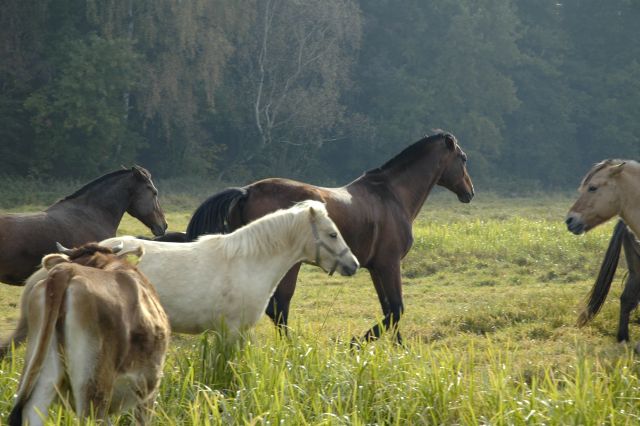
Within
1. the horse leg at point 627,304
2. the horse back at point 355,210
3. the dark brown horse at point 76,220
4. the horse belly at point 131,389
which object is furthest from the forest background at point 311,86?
the horse belly at point 131,389

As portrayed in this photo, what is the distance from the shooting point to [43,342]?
3631mm

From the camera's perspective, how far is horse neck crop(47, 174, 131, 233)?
8555 mm

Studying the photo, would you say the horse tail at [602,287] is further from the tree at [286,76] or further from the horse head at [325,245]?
the tree at [286,76]

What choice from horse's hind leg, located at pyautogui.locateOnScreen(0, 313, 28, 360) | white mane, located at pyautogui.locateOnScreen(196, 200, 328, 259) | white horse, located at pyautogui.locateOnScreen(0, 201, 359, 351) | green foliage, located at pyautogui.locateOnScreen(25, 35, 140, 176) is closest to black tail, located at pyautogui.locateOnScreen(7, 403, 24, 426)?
horse's hind leg, located at pyautogui.locateOnScreen(0, 313, 28, 360)

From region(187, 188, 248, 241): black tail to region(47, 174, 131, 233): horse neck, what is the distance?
1.67 m

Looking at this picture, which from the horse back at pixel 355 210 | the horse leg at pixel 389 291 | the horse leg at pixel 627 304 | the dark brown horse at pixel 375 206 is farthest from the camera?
the horse leg at pixel 627 304

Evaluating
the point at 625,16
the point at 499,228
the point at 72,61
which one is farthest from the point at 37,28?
the point at 625,16

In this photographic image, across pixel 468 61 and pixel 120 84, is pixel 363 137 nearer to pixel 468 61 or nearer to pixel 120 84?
pixel 468 61

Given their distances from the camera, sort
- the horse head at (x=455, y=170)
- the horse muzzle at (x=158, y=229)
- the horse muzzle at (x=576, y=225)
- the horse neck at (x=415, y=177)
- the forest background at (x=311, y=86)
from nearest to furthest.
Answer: the horse muzzle at (x=576, y=225)
the horse neck at (x=415, y=177)
the horse head at (x=455, y=170)
the horse muzzle at (x=158, y=229)
the forest background at (x=311, y=86)

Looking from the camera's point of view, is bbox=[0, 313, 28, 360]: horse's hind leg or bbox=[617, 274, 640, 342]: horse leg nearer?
bbox=[0, 313, 28, 360]: horse's hind leg

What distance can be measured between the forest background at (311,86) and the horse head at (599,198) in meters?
20.9

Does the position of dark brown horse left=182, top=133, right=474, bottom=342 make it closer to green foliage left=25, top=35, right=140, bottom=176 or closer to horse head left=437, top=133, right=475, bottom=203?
horse head left=437, top=133, right=475, bottom=203

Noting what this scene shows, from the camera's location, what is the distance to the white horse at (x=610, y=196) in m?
7.51

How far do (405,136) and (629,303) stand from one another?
1154 inches
